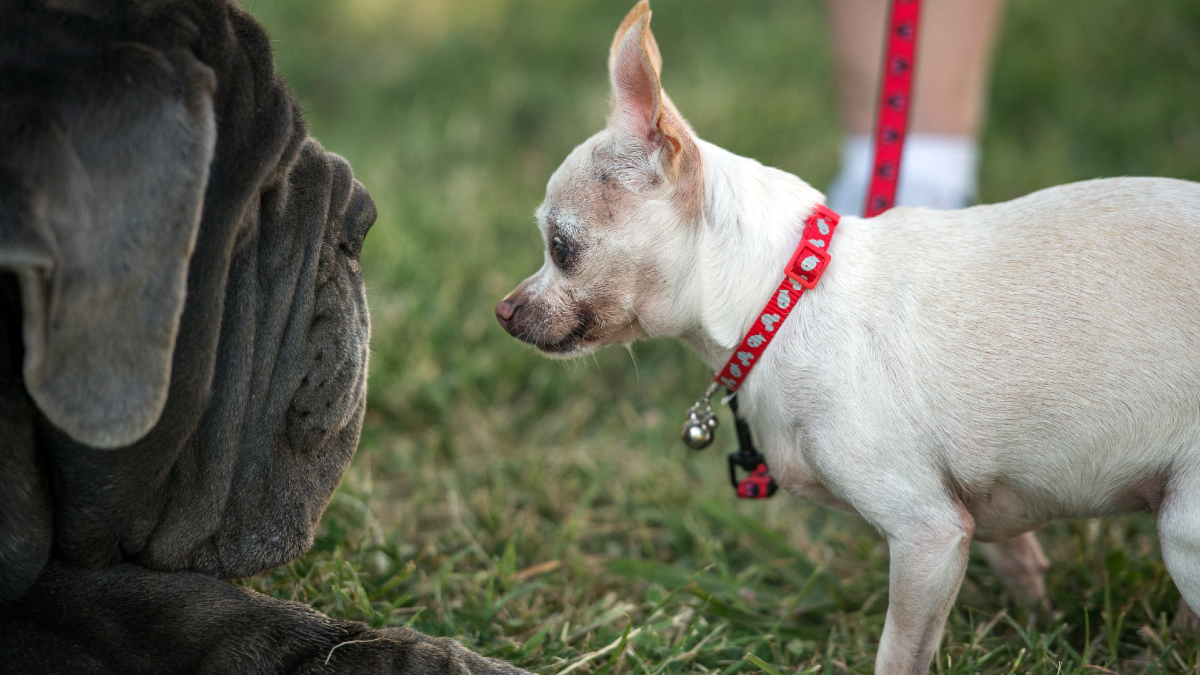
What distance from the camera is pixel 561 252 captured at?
2174 mm

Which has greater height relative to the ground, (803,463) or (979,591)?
(803,463)

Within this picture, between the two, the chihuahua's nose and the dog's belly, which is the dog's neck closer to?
the chihuahua's nose

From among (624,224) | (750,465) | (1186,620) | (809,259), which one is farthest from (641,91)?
(1186,620)

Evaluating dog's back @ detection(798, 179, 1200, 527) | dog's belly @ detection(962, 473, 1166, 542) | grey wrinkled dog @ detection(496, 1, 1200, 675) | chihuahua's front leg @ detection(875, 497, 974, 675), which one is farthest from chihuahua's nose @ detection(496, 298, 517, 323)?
dog's belly @ detection(962, 473, 1166, 542)

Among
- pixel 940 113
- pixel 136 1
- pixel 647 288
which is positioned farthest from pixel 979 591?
pixel 136 1

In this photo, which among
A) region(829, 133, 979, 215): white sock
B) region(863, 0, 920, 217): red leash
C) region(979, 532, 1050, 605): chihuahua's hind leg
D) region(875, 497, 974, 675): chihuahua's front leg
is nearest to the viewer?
region(875, 497, 974, 675): chihuahua's front leg

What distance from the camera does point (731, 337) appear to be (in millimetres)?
2105

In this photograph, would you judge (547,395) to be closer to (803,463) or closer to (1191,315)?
(803,463)

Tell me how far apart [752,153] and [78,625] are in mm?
3607

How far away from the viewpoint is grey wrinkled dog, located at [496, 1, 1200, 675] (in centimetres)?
185

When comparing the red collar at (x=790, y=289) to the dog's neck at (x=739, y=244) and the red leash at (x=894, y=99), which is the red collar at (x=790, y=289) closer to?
the dog's neck at (x=739, y=244)

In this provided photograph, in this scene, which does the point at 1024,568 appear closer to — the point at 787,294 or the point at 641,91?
the point at 787,294

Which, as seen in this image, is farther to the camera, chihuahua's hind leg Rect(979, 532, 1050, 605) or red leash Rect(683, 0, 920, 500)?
chihuahua's hind leg Rect(979, 532, 1050, 605)

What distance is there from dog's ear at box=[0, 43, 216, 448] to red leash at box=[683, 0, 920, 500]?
1062 millimetres
